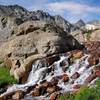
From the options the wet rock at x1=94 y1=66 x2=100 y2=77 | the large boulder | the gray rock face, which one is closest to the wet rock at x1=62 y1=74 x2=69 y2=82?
the wet rock at x1=94 y1=66 x2=100 y2=77

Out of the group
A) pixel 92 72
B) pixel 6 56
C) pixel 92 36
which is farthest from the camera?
pixel 92 36

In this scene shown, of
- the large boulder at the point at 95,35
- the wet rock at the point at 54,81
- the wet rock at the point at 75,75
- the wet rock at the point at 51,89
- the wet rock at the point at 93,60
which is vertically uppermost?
the large boulder at the point at 95,35

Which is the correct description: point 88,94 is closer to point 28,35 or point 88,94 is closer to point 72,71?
point 72,71

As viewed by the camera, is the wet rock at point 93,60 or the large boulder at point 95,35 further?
the large boulder at point 95,35

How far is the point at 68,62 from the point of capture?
4103cm

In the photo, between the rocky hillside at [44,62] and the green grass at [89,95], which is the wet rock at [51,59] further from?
the green grass at [89,95]

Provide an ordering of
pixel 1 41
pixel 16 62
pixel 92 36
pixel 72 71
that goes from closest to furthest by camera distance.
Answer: pixel 72 71 < pixel 16 62 < pixel 1 41 < pixel 92 36

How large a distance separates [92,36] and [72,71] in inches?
1791

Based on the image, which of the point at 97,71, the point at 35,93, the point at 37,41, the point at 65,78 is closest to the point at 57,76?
the point at 65,78

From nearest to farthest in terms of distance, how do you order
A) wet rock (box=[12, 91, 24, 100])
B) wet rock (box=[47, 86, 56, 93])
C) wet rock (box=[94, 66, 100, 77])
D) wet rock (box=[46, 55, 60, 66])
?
wet rock (box=[12, 91, 24, 100]) < wet rock (box=[47, 86, 56, 93]) < wet rock (box=[94, 66, 100, 77]) < wet rock (box=[46, 55, 60, 66])

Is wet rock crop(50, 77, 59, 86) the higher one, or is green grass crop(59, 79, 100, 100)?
green grass crop(59, 79, 100, 100)

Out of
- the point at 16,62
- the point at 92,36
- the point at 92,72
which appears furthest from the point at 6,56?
the point at 92,36

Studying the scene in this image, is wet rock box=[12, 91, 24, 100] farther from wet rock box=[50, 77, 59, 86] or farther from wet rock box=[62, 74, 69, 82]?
wet rock box=[62, 74, 69, 82]

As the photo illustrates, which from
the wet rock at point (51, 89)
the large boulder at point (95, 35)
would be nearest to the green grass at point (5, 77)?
the wet rock at point (51, 89)
